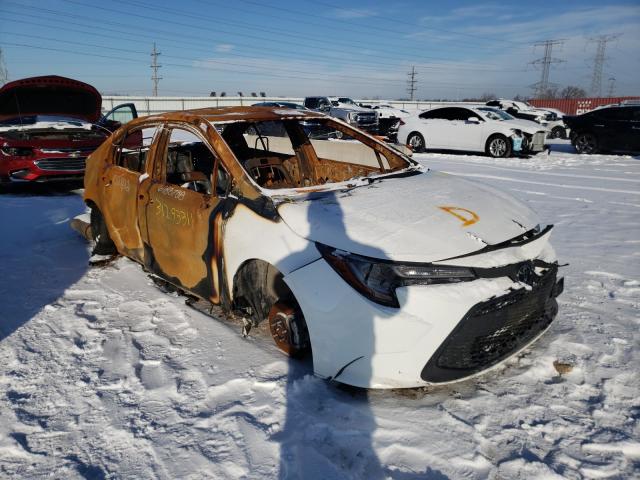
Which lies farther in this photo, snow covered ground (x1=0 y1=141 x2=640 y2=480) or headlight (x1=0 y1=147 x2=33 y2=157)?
headlight (x1=0 y1=147 x2=33 y2=157)

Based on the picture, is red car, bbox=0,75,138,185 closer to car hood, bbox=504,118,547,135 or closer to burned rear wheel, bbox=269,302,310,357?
burned rear wheel, bbox=269,302,310,357

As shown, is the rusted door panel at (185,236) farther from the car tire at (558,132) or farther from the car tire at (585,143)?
the car tire at (558,132)

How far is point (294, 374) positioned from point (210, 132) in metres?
1.73

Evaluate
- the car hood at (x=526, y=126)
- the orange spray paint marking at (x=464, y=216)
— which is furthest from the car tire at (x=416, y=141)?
the orange spray paint marking at (x=464, y=216)

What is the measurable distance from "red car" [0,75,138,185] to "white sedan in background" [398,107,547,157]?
31.4 feet

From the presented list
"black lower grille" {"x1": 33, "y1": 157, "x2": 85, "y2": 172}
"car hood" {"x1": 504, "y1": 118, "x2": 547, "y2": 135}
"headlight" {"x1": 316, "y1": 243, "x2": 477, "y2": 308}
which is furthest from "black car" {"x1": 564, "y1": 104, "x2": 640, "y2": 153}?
"headlight" {"x1": 316, "y1": 243, "x2": 477, "y2": 308}

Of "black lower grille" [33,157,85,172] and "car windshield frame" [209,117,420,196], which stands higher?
"car windshield frame" [209,117,420,196]

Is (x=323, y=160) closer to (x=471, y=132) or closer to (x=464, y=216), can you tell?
(x=464, y=216)

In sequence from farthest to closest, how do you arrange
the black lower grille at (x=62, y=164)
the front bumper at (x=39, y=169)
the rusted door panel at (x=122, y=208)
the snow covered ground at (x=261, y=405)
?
1. the black lower grille at (x=62, y=164)
2. the front bumper at (x=39, y=169)
3. the rusted door panel at (x=122, y=208)
4. the snow covered ground at (x=261, y=405)

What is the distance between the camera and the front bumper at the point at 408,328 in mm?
2404

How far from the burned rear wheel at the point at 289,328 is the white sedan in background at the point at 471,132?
1213 centimetres

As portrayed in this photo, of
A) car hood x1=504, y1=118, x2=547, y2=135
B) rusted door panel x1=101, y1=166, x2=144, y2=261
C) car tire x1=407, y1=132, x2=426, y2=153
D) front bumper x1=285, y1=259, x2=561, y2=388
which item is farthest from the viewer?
car tire x1=407, y1=132, x2=426, y2=153

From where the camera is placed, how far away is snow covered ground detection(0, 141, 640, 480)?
87.4 inches

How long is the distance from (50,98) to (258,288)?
8.12m
